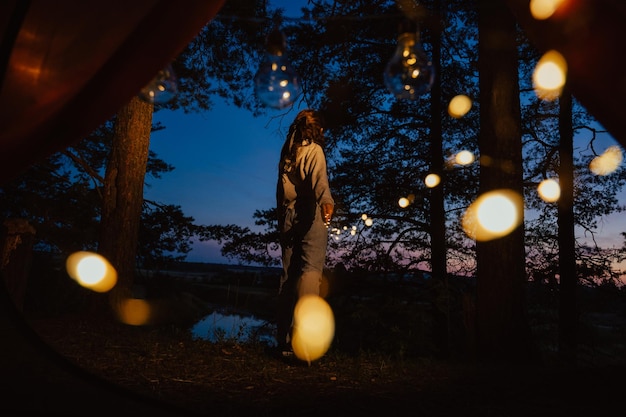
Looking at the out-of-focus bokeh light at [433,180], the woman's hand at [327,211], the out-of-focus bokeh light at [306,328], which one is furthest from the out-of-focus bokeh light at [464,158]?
the out-of-focus bokeh light at [306,328]

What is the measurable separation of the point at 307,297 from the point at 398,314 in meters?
1.97

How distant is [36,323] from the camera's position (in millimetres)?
4766

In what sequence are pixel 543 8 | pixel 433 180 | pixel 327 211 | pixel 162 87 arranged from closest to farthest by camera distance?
pixel 543 8 < pixel 162 87 < pixel 327 211 < pixel 433 180

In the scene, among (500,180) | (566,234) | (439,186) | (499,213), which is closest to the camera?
(499,213)

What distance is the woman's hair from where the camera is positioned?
12.9ft

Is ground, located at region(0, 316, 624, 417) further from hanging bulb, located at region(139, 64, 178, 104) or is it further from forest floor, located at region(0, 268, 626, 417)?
A: hanging bulb, located at region(139, 64, 178, 104)

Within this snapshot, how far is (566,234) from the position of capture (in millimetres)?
8484

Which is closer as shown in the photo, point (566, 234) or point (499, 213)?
point (499, 213)

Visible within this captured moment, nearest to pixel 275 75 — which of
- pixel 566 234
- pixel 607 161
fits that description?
pixel 566 234

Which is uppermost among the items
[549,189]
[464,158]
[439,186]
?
[464,158]

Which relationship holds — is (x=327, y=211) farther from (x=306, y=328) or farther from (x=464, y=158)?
(x=464, y=158)

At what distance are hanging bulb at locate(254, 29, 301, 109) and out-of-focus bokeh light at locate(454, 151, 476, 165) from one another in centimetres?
707

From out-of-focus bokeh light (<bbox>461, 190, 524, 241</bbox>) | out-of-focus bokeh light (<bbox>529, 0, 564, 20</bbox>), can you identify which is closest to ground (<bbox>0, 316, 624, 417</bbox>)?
out-of-focus bokeh light (<bbox>461, 190, 524, 241</bbox>)

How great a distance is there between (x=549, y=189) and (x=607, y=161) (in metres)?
1.49
